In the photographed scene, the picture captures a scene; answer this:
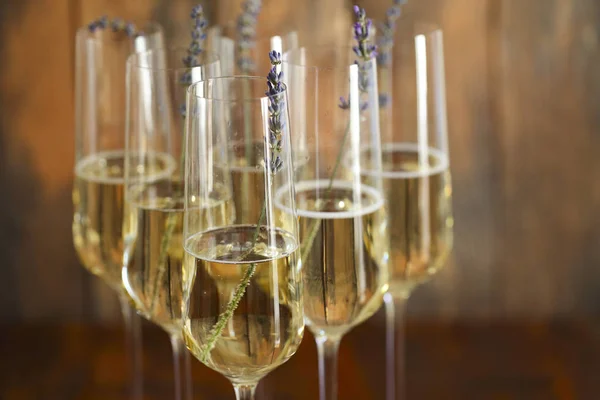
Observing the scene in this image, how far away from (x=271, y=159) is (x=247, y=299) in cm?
12

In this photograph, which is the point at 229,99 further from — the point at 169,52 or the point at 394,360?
the point at 394,360

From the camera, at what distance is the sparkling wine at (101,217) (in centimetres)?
103

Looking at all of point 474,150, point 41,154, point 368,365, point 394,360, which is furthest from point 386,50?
point 41,154

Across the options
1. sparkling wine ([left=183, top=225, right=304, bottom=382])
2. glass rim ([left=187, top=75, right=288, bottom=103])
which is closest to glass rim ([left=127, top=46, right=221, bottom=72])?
glass rim ([left=187, top=75, right=288, bottom=103])

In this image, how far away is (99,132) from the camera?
43.9 inches

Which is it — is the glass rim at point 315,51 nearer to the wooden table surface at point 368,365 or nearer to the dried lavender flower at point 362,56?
the dried lavender flower at point 362,56

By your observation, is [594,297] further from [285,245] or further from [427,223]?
[285,245]

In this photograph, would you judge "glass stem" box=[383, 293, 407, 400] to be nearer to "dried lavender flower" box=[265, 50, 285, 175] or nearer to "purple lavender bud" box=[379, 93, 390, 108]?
"purple lavender bud" box=[379, 93, 390, 108]

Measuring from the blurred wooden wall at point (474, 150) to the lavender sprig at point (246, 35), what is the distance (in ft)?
1.98

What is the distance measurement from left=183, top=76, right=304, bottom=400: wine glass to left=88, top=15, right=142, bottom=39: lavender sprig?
35 centimetres

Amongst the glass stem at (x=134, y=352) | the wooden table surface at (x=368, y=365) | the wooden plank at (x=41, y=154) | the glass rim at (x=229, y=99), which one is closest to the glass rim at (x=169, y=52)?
the glass rim at (x=229, y=99)

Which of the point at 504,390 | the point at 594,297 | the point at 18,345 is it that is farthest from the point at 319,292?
the point at 594,297

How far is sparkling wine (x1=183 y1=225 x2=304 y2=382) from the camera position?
757 millimetres

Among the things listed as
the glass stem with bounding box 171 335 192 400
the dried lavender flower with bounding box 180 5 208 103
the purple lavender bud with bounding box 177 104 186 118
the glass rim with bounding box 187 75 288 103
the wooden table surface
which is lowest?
the wooden table surface
